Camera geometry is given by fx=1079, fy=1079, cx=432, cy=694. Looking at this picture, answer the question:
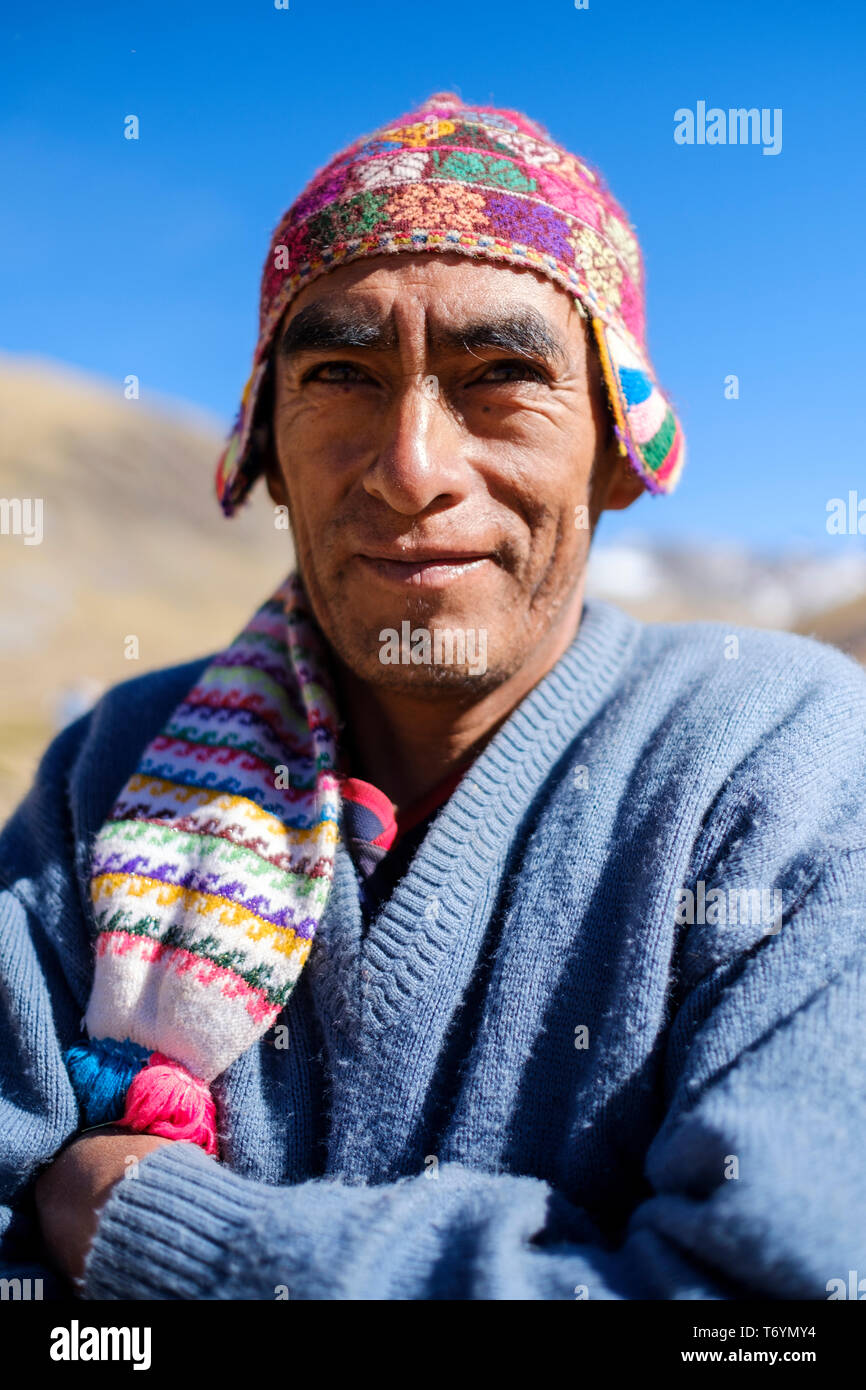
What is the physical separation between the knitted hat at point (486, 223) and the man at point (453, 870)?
0.01 metres

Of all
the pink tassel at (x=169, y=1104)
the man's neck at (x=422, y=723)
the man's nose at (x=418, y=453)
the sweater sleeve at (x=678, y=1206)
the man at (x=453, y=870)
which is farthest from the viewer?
the man's neck at (x=422, y=723)

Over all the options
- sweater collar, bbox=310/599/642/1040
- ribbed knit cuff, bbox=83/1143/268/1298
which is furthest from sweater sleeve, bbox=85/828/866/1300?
sweater collar, bbox=310/599/642/1040

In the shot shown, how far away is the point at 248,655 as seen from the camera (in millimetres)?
2410

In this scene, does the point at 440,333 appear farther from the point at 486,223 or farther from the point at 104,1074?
the point at 104,1074

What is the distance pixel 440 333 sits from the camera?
1.97 metres

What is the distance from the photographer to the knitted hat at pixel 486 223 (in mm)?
2037

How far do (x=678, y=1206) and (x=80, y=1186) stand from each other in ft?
3.21

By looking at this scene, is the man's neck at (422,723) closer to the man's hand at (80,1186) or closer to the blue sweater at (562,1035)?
the blue sweater at (562,1035)

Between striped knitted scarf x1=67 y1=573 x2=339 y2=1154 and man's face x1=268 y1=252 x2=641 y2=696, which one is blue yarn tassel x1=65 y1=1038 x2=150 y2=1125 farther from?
man's face x1=268 y1=252 x2=641 y2=696

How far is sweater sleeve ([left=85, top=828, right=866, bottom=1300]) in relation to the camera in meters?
1.27

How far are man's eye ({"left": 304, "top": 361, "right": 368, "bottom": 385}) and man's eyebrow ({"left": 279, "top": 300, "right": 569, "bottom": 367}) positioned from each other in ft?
0.12

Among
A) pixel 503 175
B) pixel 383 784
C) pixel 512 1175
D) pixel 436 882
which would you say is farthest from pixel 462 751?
pixel 503 175

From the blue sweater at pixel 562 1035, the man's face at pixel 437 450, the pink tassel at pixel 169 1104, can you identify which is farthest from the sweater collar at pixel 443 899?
the pink tassel at pixel 169 1104
